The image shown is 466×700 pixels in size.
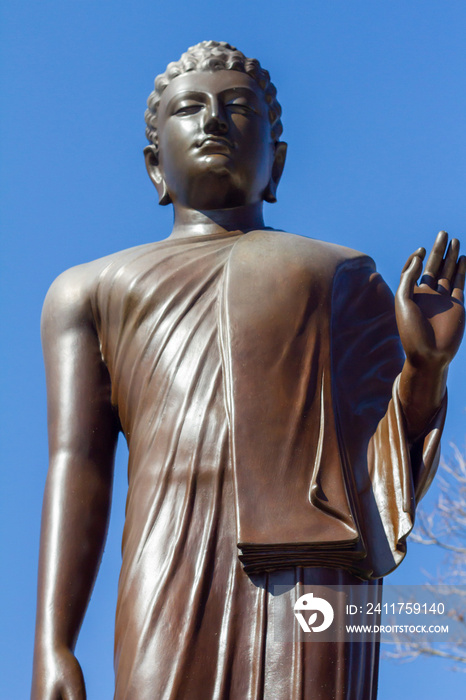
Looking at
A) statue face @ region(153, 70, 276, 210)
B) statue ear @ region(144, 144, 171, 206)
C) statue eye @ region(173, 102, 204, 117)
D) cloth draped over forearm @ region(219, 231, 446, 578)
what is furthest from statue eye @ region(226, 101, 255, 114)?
cloth draped over forearm @ region(219, 231, 446, 578)

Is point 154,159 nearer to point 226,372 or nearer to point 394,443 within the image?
point 226,372

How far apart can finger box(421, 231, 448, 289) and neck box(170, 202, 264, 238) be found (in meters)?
1.04

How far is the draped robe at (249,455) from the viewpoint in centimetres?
489

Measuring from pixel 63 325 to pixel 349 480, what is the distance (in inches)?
62.2

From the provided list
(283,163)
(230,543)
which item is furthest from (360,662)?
(283,163)

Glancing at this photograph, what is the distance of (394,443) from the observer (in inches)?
208

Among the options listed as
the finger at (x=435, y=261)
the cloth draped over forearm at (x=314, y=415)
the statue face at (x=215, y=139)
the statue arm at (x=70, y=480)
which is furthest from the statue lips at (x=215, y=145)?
the finger at (x=435, y=261)

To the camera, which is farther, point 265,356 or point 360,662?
point 265,356

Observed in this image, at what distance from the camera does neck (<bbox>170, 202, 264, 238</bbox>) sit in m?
6.23

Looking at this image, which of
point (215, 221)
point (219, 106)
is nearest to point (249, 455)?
point (215, 221)

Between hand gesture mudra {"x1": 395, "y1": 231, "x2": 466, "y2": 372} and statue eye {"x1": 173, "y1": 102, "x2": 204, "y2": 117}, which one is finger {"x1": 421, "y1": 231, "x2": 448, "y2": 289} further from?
statue eye {"x1": 173, "y1": 102, "x2": 204, "y2": 117}

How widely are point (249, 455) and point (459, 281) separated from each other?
1185 millimetres

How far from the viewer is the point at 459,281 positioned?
18.0ft

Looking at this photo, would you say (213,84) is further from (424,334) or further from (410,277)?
(424,334)
